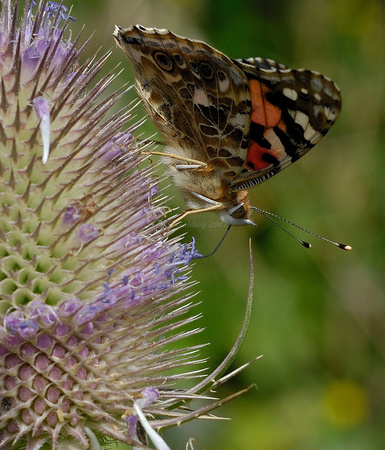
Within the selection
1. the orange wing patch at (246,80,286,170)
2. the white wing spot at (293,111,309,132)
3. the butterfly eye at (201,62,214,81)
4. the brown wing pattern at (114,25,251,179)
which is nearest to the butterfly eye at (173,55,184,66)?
the brown wing pattern at (114,25,251,179)

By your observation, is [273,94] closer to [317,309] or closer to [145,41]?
[145,41]

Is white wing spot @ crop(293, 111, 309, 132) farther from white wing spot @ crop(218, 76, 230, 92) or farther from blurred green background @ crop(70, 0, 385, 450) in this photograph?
blurred green background @ crop(70, 0, 385, 450)

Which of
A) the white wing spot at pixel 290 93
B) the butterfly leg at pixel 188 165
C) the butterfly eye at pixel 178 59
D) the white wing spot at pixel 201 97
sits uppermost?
the butterfly eye at pixel 178 59

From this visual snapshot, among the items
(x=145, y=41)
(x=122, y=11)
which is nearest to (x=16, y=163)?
(x=145, y=41)

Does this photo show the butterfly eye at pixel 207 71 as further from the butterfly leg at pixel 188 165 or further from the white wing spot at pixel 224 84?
the butterfly leg at pixel 188 165

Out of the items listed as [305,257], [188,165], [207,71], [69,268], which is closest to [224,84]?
[207,71]

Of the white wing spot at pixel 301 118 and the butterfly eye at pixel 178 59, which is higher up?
the butterfly eye at pixel 178 59

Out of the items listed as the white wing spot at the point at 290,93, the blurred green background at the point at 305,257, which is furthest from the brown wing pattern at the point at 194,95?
the blurred green background at the point at 305,257
